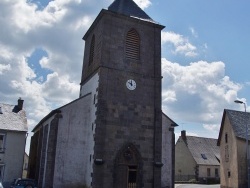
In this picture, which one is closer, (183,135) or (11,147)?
(11,147)

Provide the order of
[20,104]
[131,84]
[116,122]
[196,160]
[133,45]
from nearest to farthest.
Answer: [116,122] → [131,84] → [133,45] → [20,104] → [196,160]

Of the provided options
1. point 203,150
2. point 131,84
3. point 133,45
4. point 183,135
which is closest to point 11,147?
point 131,84

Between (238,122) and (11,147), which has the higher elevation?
(238,122)

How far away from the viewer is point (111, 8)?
29.0m

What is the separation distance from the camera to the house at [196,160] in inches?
2162

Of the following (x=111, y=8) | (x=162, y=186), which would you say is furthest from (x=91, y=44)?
(x=162, y=186)

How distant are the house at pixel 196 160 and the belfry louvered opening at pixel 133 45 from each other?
32.6m

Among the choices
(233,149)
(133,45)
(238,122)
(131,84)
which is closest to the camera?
(131,84)

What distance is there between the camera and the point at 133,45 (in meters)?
28.0

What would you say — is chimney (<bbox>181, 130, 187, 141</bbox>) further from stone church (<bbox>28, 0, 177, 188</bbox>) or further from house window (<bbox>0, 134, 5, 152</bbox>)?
house window (<bbox>0, 134, 5, 152</bbox>)

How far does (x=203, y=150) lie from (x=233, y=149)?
19.0 metres

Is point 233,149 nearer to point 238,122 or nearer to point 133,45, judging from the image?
point 238,122

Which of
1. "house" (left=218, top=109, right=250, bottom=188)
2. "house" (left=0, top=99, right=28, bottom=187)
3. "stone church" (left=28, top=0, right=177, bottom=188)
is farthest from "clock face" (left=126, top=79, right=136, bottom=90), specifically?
"house" (left=218, top=109, right=250, bottom=188)

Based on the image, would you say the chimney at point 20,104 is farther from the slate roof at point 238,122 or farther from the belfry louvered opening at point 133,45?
the slate roof at point 238,122
